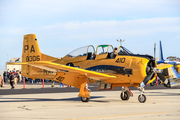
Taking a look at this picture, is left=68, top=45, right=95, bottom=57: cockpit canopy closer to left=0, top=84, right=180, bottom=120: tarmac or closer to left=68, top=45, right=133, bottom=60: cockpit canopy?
left=68, top=45, right=133, bottom=60: cockpit canopy

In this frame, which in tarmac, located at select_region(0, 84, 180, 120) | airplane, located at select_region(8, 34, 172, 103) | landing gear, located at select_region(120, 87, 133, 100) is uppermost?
airplane, located at select_region(8, 34, 172, 103)

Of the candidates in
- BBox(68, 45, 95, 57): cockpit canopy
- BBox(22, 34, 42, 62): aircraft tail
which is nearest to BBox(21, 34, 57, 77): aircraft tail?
BBox(22, 34, 42, 62): aircraft tail

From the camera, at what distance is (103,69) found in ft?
47.3

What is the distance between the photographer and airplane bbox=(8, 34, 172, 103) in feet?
44.2

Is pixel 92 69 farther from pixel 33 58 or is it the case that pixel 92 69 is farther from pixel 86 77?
pixel 33 58

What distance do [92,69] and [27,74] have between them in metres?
4.43

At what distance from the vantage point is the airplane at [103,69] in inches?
531

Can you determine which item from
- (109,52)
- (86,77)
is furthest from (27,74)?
(109,52)

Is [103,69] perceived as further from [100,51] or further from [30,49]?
[30,49]

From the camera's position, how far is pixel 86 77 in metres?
14.4

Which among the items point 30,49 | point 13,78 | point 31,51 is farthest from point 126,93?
point 13,78

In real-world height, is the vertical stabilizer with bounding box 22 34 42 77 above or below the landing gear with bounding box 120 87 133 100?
above

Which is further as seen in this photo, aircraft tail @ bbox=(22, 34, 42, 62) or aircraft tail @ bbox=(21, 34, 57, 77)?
aircraft tail @ bbox=(22, 34, 42, 62)

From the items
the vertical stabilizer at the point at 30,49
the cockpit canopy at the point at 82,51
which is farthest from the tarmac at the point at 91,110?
the vertical stabilizer at the point at 30,49
